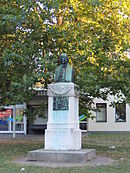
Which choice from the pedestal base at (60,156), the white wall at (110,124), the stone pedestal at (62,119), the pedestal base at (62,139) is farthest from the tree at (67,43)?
the white wall at (110,124)

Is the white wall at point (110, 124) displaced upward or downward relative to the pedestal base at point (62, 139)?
upward

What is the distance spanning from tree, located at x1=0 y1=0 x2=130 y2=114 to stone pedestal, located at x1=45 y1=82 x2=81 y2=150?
1696 millimetres

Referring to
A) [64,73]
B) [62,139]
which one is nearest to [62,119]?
[62,139]

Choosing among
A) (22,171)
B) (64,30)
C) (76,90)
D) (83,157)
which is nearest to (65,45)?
(64,30)

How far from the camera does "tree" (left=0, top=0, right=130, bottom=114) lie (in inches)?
671

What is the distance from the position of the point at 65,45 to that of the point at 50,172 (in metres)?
8.21

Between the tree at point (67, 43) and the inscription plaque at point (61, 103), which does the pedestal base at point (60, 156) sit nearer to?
the inscription plaque at point (61, 103)

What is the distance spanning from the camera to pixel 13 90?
57.0 ft

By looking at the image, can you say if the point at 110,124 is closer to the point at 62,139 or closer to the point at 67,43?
the point at 67,43

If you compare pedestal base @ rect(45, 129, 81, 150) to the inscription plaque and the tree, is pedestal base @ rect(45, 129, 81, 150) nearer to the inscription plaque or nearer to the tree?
the inscription plaque

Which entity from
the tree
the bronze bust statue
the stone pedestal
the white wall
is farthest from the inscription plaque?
the white wall

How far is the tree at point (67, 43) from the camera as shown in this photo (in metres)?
17.0

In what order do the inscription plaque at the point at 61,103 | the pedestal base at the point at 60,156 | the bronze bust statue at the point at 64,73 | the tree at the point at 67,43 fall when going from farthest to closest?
1. the tree at the point at 67,43
2. the bronze bust statue at the point at 64,73
3. the inscription plaque at the point at 61,103
4. the pedestal base at the point at 60,156

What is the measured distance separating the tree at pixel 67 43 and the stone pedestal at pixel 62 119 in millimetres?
1696
